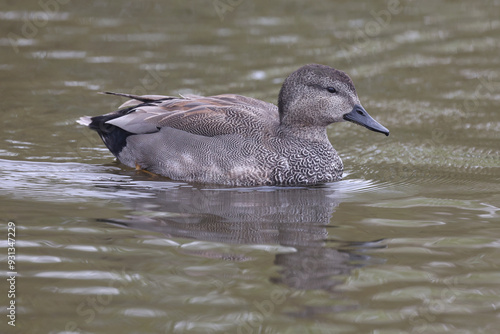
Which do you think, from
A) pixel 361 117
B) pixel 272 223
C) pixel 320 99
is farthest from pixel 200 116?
pixel 272 223

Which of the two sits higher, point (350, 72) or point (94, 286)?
point (350, 72)

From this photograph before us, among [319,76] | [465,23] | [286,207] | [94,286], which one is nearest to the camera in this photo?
[94,286]

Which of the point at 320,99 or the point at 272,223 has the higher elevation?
the point at 320,99

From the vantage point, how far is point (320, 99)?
27.0 feet

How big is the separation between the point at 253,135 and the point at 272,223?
5.34 feet

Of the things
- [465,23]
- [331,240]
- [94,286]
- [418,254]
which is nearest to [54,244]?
[94,286]

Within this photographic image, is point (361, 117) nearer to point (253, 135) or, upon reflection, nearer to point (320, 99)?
point (320, 99)

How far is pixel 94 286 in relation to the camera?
528cm

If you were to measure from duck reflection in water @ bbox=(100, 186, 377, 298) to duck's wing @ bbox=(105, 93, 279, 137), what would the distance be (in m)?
0.68

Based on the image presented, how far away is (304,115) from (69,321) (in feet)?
13.8

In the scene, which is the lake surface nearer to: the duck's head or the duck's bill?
the duck's bill

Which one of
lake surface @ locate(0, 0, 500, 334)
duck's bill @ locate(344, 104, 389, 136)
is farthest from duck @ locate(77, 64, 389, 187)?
lake surface @ locate(0, 0, 500, 334)

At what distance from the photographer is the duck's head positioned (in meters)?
8.16

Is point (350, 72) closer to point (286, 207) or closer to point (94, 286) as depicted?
point (286, 207)
